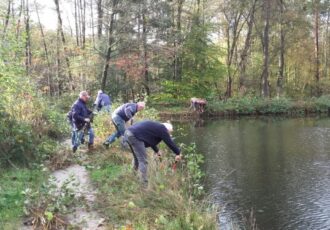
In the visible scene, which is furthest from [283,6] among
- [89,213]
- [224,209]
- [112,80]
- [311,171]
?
[89,213]

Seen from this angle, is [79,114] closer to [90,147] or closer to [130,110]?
[90,147]

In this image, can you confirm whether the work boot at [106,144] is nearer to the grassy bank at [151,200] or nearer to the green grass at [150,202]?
the grassy bank at [151,200]

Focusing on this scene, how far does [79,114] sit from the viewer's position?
412 inches

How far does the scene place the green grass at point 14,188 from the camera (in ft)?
A: 19.5

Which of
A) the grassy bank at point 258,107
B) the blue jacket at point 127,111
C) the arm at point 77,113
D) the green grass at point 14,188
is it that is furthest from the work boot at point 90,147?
the grassy bank at point 258,107

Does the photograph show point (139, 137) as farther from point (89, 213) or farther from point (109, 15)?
point (109, 15)

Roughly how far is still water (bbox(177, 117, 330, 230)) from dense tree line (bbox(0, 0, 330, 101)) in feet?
27.9

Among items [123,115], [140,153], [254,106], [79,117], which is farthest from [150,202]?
[254,106]

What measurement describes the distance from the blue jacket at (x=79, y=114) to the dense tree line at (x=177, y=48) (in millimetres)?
9637

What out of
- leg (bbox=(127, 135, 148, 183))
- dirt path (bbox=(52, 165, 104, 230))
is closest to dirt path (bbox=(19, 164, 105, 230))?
dirt path (bbox=(52, 165, 104, 230))

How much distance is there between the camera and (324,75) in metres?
40.2

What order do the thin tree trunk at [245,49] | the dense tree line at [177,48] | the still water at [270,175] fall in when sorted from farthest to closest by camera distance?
the thin tree trunk at [245,49], the dense tree line at [177,48], the still water at [270,175]

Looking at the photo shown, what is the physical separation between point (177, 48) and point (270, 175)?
18.8 metres

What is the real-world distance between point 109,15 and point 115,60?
299 cm
